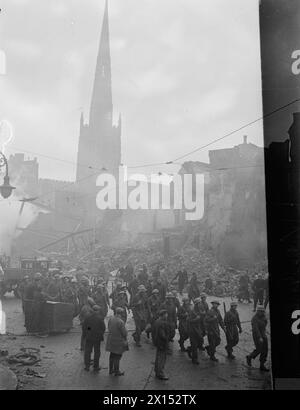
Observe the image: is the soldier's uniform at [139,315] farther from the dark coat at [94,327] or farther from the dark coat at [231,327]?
the dark coat at [231,327]

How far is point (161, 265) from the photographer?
24703 mm

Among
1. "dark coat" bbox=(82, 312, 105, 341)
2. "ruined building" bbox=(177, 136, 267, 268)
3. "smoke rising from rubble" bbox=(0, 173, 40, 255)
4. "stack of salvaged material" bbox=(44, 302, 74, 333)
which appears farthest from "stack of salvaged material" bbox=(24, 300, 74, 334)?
"smoke rising from rubble" bbox=(0, 173, 40, 255)

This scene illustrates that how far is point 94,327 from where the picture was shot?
8.27 m

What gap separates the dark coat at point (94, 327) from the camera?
8.24 m

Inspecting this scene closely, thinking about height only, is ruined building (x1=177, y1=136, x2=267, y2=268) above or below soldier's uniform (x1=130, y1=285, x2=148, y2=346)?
above

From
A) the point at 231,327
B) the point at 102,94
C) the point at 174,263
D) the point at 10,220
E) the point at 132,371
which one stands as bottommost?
the point at 132,371

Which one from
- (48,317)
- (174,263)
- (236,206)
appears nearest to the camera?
(48,317)

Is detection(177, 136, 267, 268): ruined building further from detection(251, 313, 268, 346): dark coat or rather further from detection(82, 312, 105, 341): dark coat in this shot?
detection(82, 312, 105, 341): dark coat

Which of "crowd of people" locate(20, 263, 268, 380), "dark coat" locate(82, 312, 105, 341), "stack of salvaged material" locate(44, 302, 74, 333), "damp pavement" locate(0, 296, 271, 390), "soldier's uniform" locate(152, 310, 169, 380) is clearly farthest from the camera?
"stack of salvaged material" locate(44, 302, 74, 333)

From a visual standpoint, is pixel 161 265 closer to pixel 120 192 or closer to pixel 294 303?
pixel 294 303

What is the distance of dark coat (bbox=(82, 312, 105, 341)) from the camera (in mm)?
8242

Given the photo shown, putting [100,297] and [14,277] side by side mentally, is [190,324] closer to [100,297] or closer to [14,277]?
[100,297]

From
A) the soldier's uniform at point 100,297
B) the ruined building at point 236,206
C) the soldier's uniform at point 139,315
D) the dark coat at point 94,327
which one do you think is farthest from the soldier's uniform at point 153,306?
the ruined building at point 236,206

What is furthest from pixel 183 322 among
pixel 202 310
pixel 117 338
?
pixel 117 338
